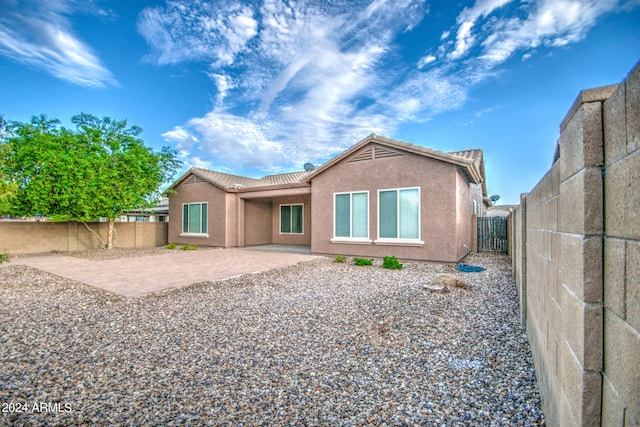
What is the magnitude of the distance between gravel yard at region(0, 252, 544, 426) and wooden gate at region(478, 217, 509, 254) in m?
8.20

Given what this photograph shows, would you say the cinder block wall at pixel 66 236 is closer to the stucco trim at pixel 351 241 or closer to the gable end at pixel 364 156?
the stucco trim at pixel 351 241

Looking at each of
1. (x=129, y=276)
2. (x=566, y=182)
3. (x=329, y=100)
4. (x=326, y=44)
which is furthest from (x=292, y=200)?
(x=566, y=182)

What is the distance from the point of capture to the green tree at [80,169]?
1233 cm

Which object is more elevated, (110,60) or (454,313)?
(110,60)

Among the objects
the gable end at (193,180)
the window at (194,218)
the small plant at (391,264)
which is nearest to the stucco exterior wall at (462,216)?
the small plant at (391,264)

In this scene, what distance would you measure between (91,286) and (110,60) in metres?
9.25

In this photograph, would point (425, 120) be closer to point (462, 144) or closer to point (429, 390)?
point (462, 144)

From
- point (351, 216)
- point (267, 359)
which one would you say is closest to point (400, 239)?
point (351, 216)

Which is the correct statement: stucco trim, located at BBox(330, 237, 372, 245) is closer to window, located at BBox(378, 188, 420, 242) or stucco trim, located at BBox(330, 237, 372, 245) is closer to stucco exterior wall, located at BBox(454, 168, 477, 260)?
window, located at BBox(378, 188, 420, 242)

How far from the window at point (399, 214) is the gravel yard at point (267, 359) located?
414 centimetres

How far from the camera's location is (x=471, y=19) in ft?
31.6

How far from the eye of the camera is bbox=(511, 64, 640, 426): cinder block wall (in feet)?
3.32

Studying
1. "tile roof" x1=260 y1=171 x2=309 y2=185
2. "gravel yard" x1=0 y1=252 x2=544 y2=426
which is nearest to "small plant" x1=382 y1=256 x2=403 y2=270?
"gravel yard" x1=0 y1=252 x2=544 y2=426

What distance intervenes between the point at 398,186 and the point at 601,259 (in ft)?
30.4
